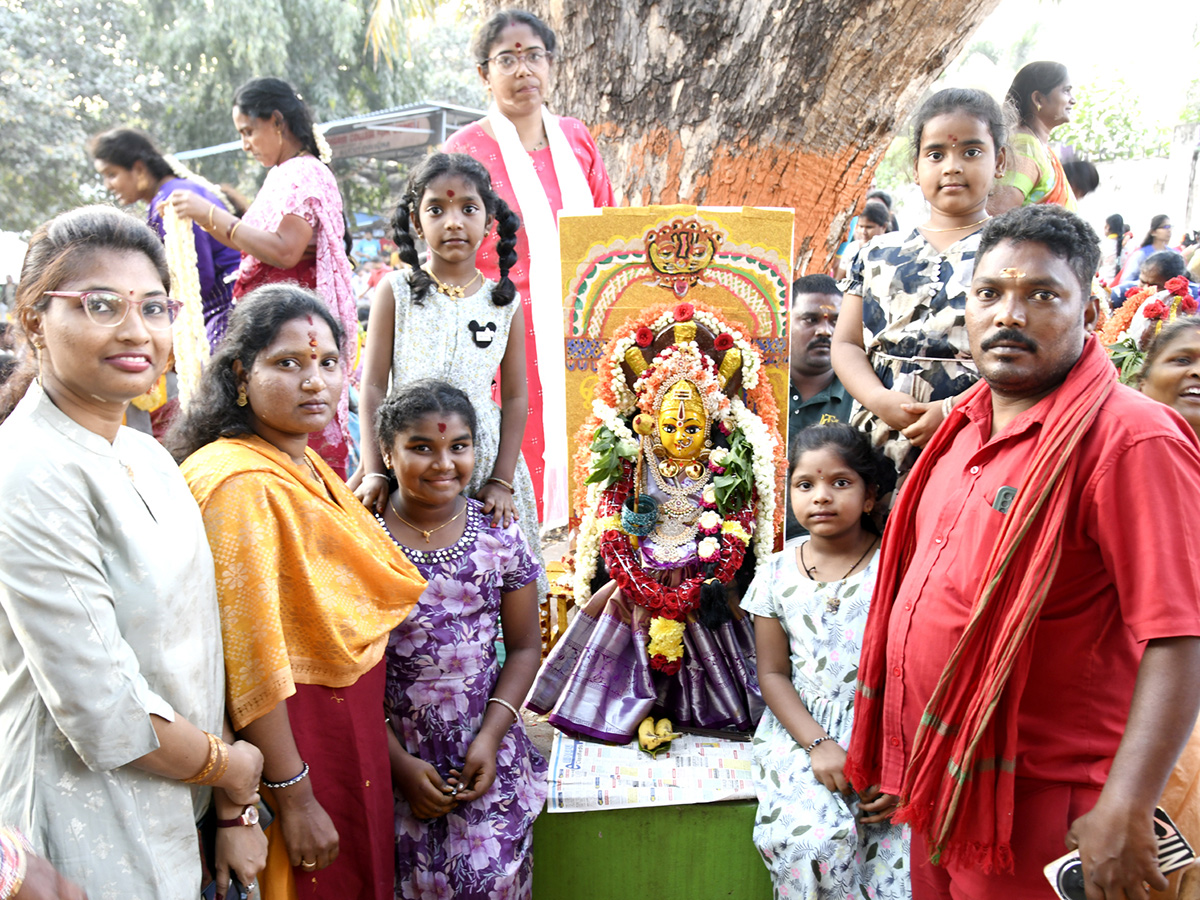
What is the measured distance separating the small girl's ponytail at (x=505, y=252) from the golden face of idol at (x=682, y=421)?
0.72m

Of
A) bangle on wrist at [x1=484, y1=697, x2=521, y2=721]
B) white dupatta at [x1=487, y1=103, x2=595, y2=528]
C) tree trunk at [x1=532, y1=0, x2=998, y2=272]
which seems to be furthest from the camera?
tree trunk at [x1=532, y1=0, x2=998, y2=272]

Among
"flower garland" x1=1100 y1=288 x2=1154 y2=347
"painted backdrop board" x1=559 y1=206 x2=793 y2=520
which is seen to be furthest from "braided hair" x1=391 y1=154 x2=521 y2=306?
"flower garland" x1=1100 y1=288 x2=1154 y2=347

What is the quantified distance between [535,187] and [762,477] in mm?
1906

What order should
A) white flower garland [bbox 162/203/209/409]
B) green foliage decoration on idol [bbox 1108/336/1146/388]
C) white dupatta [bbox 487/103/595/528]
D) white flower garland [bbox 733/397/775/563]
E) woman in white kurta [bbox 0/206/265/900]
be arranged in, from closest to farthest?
woman in white kurta [bbox 0/206/265/900], white flower garland [bbox 733/397/775/563], green foliage decoration on idol [bbox 1108/336/1146/388], white flower garland [bbox 162/203/209/409], white dupatta [bbox 487/103/595/528]

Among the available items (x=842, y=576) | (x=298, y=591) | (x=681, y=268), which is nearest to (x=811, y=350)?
(x=681, y=268)

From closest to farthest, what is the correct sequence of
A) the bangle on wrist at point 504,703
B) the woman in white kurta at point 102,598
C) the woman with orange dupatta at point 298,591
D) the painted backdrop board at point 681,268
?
the woman in white kurta at point 102,598, the woman with orange dupatta at point 298,591, the bangle on wrist at point 504,703, the painted backdrop board at point 681,268

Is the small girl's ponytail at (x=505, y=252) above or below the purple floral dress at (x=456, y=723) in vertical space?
above

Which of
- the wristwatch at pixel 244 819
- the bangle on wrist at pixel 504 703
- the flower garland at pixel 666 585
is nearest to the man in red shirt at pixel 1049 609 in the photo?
the flower garland at pixel 666 585

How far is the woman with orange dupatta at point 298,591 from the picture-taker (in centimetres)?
198

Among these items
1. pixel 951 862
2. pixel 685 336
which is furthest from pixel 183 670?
pixel 685 336

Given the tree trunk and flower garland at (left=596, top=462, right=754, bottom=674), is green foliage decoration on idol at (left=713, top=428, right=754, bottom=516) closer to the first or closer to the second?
flower garland at (left=596, top=462, right=754, bottom=674)

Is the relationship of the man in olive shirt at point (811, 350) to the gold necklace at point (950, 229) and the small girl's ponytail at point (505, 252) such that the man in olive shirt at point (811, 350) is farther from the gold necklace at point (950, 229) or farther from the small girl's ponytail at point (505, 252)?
the small girl's ponytail at point (505, 252)

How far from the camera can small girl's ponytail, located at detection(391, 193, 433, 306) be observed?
126 inches

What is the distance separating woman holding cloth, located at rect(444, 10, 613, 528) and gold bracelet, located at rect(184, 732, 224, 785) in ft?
8.14
